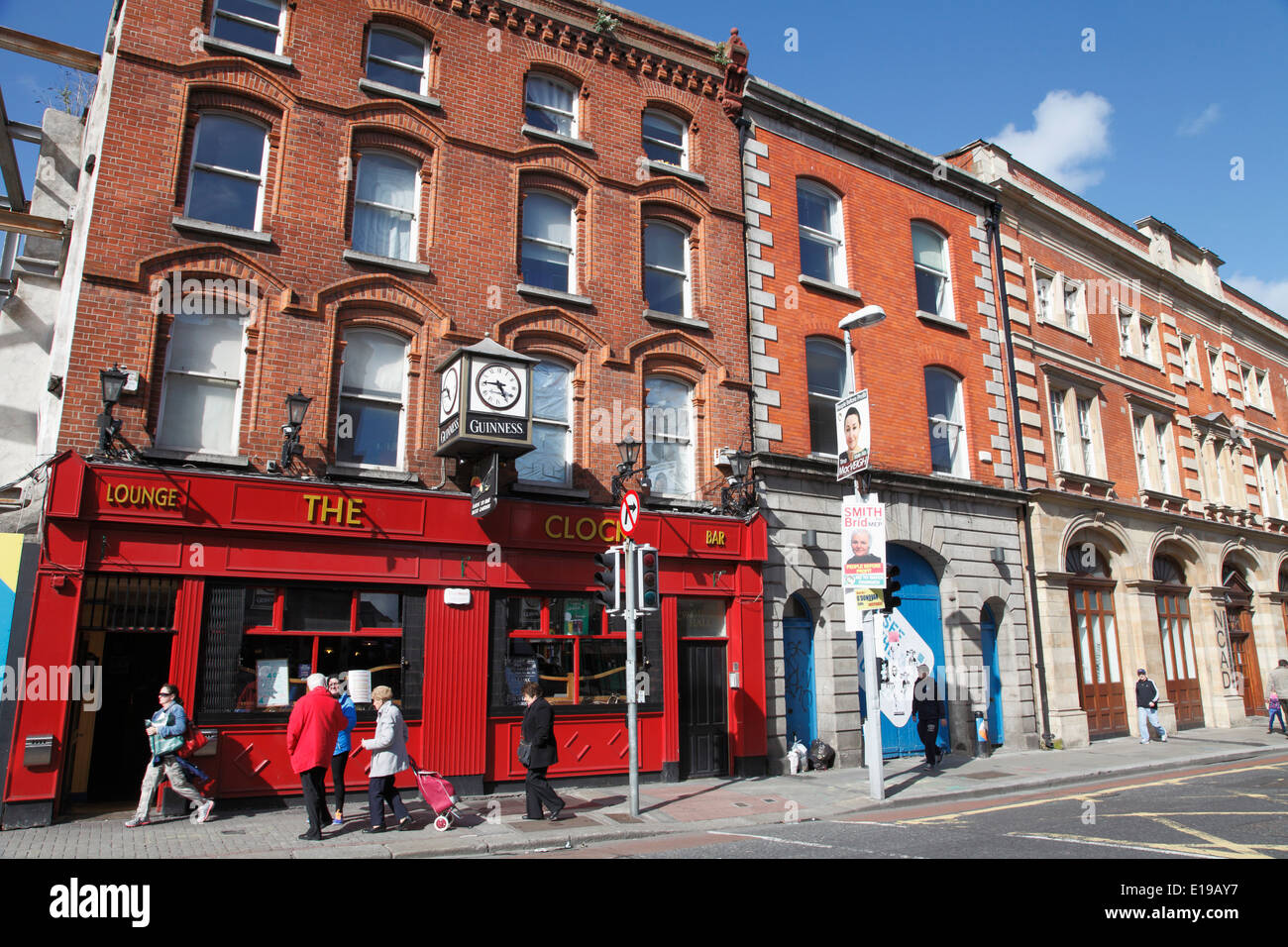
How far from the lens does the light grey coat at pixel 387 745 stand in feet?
Result: 33.6

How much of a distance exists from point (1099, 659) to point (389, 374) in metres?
19.2

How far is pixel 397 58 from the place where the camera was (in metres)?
15.3

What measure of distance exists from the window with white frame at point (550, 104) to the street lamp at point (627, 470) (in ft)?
21.2

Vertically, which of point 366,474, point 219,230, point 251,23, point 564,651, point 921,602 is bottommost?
point 564,651

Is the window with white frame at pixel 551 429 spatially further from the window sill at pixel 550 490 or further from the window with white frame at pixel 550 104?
the window with white frame at pixel 550 104

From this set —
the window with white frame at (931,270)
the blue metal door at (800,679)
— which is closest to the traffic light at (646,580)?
the blue metal door at (800,679)

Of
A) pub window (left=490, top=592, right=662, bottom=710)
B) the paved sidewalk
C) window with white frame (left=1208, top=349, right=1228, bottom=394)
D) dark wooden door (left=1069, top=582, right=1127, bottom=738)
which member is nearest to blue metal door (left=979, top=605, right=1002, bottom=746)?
the paved sidewalk

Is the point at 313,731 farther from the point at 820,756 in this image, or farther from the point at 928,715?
the point at 928,715

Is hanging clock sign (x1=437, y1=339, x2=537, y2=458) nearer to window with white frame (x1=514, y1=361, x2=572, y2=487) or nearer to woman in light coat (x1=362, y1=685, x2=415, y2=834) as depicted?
window with white frame (x1=514, y1=361, x2=572, y2=487)

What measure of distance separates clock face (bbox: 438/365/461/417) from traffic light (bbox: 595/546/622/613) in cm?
348

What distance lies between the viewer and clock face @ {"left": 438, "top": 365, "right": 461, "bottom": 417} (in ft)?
42.9

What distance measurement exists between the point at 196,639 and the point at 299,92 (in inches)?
352

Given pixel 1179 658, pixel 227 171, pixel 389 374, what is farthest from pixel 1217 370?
pixel 227 171

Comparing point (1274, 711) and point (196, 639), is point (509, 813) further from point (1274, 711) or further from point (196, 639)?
point (1274, 711)
